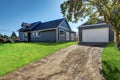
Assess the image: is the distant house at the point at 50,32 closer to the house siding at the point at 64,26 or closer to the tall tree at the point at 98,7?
the house siding at the point at 64,26

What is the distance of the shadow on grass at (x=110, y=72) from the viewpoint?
746cm

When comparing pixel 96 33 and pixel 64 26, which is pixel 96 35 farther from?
pixel 64 26

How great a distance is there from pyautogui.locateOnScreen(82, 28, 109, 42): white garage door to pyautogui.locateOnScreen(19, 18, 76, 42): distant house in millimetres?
5339

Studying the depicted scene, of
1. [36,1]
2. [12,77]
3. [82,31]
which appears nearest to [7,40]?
[36,1]

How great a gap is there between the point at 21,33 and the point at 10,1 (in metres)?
14.4

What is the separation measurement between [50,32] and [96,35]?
9.66 meters

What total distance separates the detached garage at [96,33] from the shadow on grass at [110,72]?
13205mm

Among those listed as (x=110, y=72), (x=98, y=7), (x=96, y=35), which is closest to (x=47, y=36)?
(x=96, y=35)

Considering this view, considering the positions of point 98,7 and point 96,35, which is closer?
point 98,7

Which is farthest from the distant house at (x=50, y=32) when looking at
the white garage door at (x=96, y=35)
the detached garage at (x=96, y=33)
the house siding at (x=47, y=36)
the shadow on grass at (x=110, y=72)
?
the shadow on grass at (x=110, y=72)

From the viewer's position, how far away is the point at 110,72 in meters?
8.10

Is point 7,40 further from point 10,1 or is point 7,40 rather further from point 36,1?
point 36,1

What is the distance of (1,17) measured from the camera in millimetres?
32125

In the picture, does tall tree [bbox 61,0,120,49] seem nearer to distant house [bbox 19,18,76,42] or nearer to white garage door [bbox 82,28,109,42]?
white garage door [bbox 82,28,109,42]
